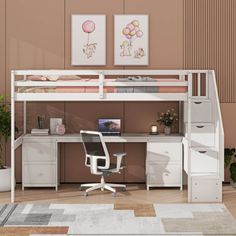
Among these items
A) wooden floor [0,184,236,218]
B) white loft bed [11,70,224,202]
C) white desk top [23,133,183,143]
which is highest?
white loft bed [11,70,224,202]

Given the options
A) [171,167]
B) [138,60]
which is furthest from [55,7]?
[171,167]

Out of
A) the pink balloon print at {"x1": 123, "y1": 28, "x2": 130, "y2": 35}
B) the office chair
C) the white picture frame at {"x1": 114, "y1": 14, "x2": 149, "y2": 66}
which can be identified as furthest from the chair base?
the pink balloon print at {"x1": 123, "y1": 28, "x2": 130, "y2": 35}

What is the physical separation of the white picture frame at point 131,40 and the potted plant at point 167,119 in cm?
69

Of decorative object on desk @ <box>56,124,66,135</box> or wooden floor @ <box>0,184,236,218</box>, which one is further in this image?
decorative object on desk @ <box>56,124,66,135</box>

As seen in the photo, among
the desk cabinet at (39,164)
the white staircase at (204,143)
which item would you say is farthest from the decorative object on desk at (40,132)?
the white staircase at (204,143)

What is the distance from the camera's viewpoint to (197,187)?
6875 mm

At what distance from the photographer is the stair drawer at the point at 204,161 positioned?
279 inches

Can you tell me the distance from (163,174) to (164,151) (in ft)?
0.93

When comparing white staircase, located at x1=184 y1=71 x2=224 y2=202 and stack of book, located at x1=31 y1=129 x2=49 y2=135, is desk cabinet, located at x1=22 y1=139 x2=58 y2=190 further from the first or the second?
white staircase, located at x1=184 y1=71 x2=224 y2=202

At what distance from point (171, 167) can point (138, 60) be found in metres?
1.45

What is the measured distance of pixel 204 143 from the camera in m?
7.31

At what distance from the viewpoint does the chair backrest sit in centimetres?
715

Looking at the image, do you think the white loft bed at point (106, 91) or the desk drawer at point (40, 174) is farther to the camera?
the desk drawer at point (40, 174)

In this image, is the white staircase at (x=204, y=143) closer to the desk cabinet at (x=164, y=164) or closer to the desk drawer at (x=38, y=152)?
the desk cabinet at (x=164, y=164)
